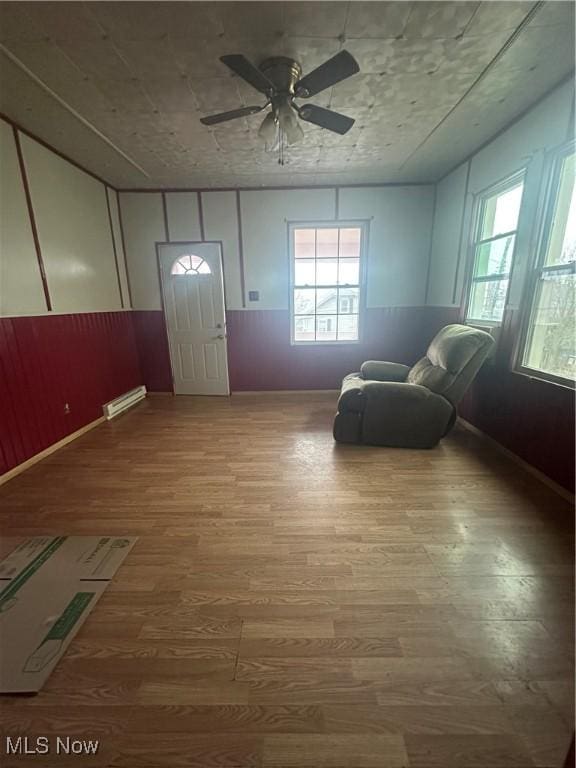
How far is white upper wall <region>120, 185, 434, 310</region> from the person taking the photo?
3.86 meters

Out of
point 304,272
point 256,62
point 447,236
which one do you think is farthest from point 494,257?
point 256,62

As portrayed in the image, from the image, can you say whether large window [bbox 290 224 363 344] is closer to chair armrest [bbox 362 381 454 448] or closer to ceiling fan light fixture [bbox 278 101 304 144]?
chair armrest [bbox 362 381 454 448]

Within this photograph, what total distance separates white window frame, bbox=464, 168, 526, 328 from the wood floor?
5.12ft

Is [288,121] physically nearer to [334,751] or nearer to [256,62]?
[256,62]

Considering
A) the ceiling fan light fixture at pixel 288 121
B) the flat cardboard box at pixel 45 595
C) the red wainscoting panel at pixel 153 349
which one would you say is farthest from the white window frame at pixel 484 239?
the red wainscoting panel at pixel 153 349

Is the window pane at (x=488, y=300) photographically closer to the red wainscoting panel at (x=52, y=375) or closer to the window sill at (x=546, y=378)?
the window sill at (x=546, y=378)

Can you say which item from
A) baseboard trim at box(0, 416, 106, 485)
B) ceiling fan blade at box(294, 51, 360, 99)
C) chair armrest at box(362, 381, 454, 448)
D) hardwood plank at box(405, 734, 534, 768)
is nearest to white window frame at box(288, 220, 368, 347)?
chair armrest at box(362, 381, 454, 448)

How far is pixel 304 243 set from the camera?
4016mm

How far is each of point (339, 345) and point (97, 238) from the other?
3297 millimetres

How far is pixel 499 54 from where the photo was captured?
1.81 m

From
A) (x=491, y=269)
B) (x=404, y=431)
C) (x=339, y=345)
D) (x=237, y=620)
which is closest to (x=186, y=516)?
(x=237, y=620)

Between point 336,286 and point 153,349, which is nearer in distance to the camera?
point 336,286

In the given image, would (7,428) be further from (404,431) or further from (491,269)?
(491,269)

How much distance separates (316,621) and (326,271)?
3.83 meters
